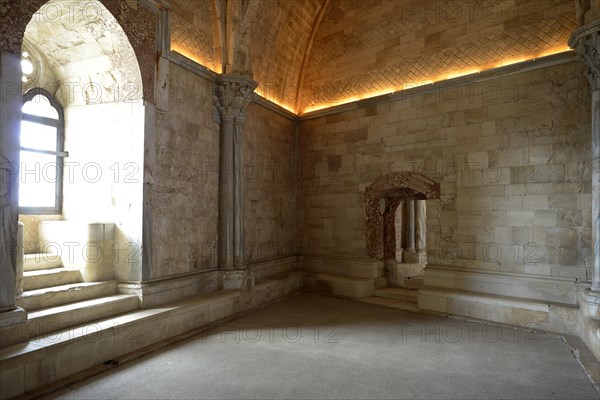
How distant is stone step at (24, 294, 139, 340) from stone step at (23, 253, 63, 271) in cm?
82

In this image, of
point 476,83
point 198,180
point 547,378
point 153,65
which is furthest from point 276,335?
point 476,83

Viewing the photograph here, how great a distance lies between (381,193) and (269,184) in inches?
90.1

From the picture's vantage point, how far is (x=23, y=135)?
4906 mm

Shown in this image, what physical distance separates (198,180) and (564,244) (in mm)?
5487

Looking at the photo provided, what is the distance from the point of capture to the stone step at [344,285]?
22.9 ft

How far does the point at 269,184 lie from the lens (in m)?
7.57

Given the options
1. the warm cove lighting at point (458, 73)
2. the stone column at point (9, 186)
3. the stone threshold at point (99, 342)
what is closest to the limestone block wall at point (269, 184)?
the warm cove lighting at point (458, 73)

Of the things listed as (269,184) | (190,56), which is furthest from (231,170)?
(190,56)

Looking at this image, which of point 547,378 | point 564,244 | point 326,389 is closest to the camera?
point 326,389

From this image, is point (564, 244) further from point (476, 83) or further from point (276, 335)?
point (276, 335)

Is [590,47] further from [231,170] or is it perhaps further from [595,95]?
[231,170]

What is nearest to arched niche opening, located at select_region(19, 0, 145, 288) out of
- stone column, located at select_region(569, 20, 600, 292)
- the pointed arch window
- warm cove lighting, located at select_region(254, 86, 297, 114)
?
the pointed arch window

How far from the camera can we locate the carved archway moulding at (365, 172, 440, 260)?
21.9ft

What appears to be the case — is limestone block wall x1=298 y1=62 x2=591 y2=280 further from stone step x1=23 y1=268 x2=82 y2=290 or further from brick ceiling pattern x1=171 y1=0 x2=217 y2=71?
stone step x1=23 y1=268 x2=82 y2=290
